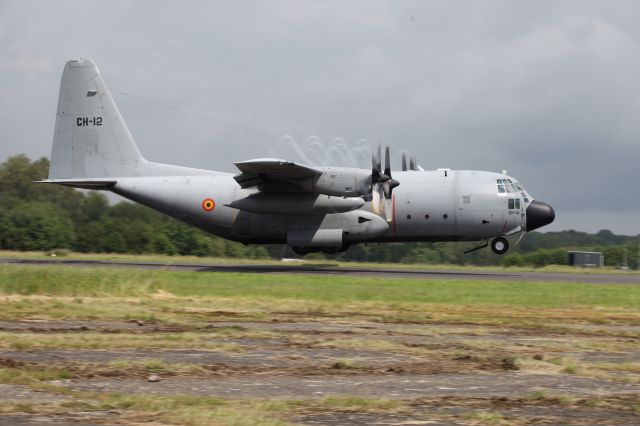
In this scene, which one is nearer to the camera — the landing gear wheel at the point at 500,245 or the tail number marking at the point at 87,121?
the landing gear wheel at the point at 500,245

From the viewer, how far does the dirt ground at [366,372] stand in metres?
9.77

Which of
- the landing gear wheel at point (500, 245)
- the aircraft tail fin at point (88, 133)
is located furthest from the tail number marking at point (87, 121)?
the landing gear wheel at point (500, 245)

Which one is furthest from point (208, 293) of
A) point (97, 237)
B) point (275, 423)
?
point (97, 237)

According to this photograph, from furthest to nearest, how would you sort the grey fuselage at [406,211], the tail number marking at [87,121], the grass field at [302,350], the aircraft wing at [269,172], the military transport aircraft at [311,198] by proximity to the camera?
the tail number marking at [87,121]
the grey fuselage at [406,211]
the military transport aircraft at [311,198]
the aircraft wing at [269,172]
the grass field at [302,350]

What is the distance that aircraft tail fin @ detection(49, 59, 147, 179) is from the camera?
1387 inches

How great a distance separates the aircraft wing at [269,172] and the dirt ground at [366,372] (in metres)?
13.5

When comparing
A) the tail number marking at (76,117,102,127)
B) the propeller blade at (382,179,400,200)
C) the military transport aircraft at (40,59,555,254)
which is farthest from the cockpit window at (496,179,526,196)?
the tail number marking at (76,117,102,127)

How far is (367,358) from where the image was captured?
1354 cm

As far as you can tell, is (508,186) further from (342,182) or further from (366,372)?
(366,372)

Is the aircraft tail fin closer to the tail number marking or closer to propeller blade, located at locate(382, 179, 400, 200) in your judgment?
the tail number marking

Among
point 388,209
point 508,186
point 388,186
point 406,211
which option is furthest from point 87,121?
point 508,186

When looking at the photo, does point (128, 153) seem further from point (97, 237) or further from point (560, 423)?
point (560, 423)

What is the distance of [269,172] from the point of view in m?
31.1

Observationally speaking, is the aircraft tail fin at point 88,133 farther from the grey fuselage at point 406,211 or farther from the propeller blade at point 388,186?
the propeller blade at point 388,186
